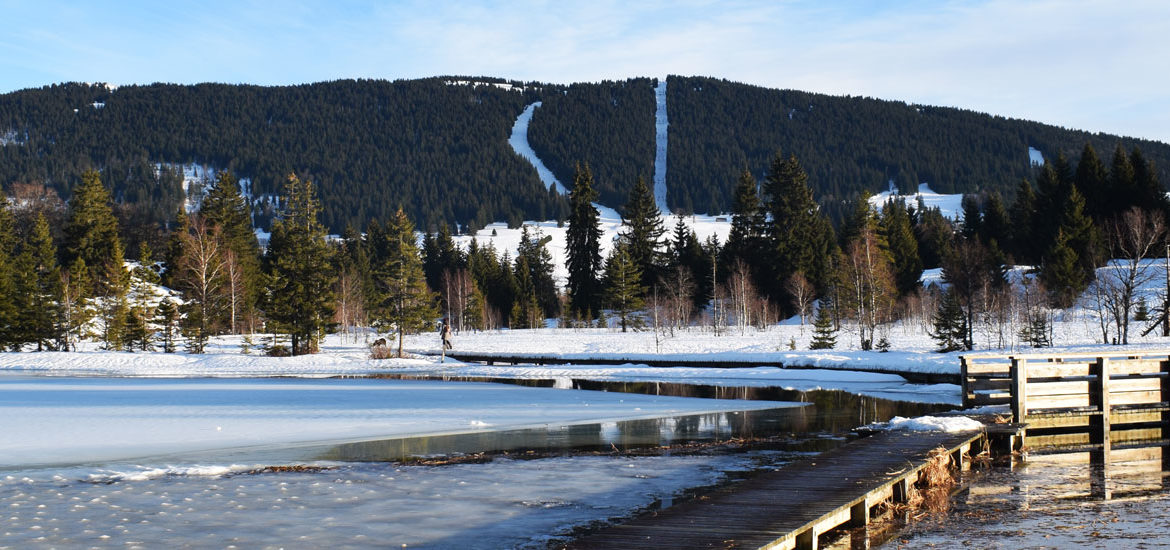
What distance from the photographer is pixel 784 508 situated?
8836mm

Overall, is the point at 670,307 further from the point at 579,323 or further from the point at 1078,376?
the point at 1078,376

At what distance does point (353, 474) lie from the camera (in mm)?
12711

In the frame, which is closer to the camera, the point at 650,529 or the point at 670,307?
the point at 650,529

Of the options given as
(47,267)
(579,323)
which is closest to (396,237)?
(579,323)

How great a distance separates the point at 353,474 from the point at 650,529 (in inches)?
241

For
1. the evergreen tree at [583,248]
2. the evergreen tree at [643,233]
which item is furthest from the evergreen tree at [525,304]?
the evergreen tree at [643,233]

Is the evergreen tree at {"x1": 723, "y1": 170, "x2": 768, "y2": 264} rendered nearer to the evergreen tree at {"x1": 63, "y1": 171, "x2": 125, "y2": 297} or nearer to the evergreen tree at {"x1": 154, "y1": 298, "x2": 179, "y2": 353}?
the evergreen tree at {"x1": 154, "y1": 298, "x2": 179, "y2": 353}

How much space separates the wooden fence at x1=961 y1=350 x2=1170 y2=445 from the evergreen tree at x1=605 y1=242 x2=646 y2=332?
154 feet

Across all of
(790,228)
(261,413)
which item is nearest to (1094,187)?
(790,228)

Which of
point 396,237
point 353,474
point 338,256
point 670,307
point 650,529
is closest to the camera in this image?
point 650,529

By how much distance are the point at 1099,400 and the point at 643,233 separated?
61.6 m

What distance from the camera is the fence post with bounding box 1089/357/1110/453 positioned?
17453 millimetres

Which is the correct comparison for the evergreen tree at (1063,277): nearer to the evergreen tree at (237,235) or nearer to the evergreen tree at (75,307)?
the evergreen tree at (237,235)

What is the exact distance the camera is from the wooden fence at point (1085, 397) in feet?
57.5
